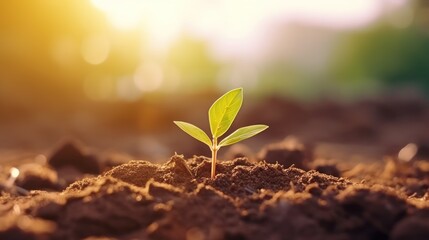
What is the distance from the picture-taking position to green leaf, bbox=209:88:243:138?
2.52 meters

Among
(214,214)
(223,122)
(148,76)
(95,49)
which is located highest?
(148,76)

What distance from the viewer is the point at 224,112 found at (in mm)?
2551

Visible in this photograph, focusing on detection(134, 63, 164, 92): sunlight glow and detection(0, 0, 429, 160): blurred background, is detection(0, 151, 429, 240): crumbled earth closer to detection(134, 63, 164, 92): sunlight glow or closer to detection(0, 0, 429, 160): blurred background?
detection(0, 0, 429, 160): blurred background

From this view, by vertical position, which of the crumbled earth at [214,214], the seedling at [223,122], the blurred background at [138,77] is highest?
the blurred background at [138,77]

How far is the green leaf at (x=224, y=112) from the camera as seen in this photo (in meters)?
2.52

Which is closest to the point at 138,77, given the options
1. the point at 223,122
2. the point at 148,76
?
the point at 148,76

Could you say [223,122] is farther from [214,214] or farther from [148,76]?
[148,76]

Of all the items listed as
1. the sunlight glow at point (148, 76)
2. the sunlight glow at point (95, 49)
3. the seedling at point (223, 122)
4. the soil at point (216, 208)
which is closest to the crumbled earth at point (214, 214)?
the soil at point (216, 208)

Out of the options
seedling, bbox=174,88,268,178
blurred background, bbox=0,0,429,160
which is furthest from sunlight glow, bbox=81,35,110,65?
seedling, bbox=174,88,268,178

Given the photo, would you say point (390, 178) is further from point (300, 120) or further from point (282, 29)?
point (282, 29)

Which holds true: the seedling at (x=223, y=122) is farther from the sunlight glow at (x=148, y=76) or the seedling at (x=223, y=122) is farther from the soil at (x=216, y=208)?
the sunlight glow at (x=148, y=76)

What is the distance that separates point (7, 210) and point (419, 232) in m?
1.44

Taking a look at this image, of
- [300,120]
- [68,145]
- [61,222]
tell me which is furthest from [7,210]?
[300,120]

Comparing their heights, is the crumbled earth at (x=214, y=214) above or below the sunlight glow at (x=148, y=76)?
below
